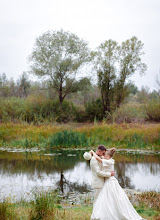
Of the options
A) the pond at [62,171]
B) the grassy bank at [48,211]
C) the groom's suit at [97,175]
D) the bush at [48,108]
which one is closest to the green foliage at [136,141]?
the pond at [62,171]

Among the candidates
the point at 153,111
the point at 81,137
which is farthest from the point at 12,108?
the point at 153,111

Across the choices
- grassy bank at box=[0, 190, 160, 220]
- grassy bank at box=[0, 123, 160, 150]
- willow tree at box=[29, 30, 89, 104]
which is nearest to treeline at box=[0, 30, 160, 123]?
willow tree at box=[29, 30, 89, 104]

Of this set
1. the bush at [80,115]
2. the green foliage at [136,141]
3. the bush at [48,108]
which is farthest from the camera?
the bush at [80,115]

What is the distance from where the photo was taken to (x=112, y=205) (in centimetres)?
496

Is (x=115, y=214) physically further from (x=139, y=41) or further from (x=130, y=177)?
(x=139, y=41)

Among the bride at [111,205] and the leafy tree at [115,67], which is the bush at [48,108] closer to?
the leafy tree at [115,67]

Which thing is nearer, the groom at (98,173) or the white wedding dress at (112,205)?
the white wedding dress at (112,205)

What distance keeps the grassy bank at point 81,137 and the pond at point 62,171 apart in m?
0.86

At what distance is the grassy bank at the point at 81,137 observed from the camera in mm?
15445

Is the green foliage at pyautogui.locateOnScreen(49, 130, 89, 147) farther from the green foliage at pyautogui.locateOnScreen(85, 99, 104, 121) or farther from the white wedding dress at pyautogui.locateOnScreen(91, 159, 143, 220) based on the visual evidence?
the green foliage at pyautogui.locateOnScreen(85, 99, 104, 121)

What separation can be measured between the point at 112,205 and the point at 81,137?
10.9 meters

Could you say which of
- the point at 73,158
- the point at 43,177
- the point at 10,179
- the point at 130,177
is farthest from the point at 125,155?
the point at 10,179

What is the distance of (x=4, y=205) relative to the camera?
15.6 feet

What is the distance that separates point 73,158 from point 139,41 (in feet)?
63.6
